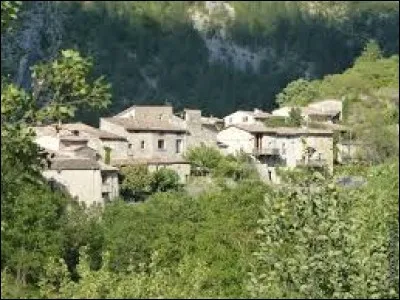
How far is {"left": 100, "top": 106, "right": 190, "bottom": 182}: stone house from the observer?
182 feet

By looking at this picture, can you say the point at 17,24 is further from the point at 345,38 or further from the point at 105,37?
the point at 345,38

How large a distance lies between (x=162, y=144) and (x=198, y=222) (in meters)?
22.7

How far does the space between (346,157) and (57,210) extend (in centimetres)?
2851

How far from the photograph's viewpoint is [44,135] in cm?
5238

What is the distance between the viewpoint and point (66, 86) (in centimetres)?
1039

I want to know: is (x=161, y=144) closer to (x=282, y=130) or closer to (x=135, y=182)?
(x=282, y=130)

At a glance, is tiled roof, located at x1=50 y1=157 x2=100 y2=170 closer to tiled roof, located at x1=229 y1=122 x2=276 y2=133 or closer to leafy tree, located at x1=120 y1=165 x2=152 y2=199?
leafy tree, located at x1=120 y1=165 x2=152 y2=199

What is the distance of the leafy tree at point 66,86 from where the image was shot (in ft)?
33.2

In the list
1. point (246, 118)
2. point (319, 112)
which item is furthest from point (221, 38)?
point (319, 112)

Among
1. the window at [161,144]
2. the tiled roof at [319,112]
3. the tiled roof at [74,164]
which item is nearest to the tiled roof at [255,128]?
the tiled roof at [319,112]

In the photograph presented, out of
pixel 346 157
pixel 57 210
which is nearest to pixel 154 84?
pixel 346 157

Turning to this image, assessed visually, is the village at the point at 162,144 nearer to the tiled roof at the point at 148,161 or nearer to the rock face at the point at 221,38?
the tiled roof at the point at 148,161

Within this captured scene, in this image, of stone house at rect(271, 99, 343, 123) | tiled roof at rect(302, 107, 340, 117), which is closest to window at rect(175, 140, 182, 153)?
stone house at rect(271, 99, 343, 123)

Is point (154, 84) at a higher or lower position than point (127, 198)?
higher
